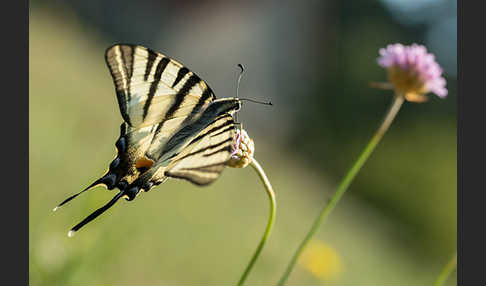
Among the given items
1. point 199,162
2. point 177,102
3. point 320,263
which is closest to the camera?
point 199,162

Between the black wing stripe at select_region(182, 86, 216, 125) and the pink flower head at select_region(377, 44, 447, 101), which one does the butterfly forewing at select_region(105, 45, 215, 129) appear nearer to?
the black wing stripe at select_region(182, 86, 216, 125)

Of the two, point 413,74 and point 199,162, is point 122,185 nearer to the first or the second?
point 199,162

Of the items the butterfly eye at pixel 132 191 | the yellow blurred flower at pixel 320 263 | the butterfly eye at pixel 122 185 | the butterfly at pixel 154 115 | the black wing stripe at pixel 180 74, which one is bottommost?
the yellow blurred flower at pixel 320 263

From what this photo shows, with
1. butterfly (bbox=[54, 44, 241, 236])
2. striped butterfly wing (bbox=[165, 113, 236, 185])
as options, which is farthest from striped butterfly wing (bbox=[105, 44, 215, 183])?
striped butterfly wing (bbox=[165, 113, 236, 185])

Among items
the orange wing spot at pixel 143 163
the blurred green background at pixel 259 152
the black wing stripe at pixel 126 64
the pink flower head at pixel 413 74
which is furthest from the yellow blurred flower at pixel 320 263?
the black wing stripe at pixel 126 64

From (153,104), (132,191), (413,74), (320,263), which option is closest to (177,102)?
(153,104)

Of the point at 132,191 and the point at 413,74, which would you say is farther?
the point at 413,74

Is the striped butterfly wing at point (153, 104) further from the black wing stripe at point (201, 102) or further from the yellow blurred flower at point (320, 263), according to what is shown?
the yellow blurred flower at point (320, 263)
